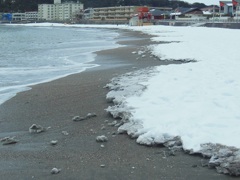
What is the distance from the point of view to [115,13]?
171 metres

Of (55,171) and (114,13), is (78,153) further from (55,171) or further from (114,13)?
(114,13)

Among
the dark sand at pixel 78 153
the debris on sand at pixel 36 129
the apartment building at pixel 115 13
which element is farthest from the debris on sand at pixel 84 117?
the apartment building at pixel 115 13

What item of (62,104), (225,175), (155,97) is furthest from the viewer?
(62,104)

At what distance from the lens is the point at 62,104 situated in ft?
29.2

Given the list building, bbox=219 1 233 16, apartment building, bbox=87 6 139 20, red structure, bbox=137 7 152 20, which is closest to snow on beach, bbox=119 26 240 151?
building, bbox=219 1 233 16

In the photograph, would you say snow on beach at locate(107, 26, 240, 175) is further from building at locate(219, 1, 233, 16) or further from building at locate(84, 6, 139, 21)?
building at locate(84, 6, 139, 21)

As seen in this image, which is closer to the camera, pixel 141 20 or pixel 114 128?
pixel 114 128

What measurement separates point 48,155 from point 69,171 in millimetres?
760

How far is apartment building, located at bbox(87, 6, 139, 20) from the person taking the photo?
160m

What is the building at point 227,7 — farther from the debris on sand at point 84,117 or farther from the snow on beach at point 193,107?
the debris on sand at point 84,117

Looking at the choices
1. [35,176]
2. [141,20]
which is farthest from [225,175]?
[141,20]

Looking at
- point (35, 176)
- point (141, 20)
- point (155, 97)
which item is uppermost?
point (141, 20)

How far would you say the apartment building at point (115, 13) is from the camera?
15962cm

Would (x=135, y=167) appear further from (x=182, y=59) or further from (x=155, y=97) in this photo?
(x=182, y=59)
